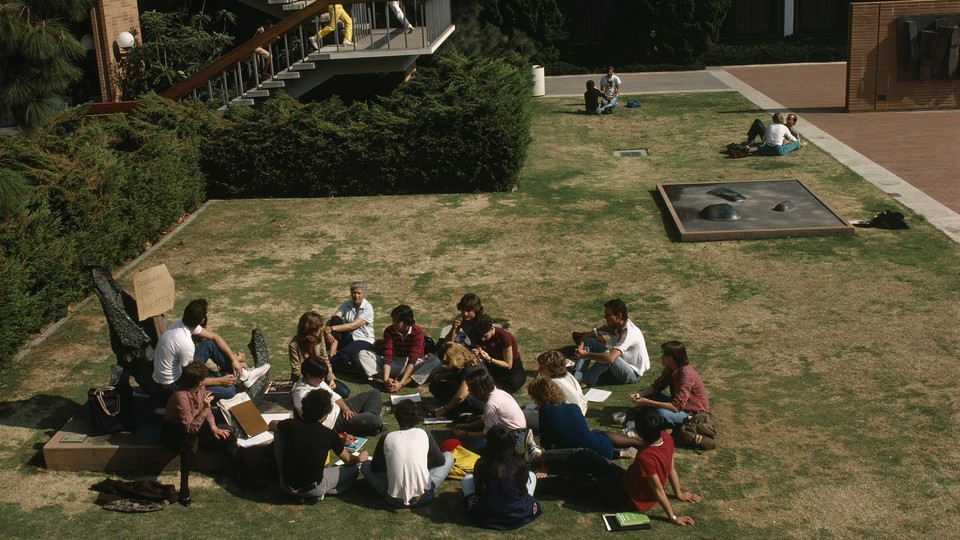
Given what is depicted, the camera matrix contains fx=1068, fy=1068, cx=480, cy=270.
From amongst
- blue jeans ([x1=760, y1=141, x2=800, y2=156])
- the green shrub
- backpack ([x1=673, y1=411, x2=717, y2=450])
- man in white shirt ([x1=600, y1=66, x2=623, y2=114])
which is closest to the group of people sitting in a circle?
backpack ([x1=673, y1=411, x2=717, y2=450])

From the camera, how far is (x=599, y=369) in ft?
38.3

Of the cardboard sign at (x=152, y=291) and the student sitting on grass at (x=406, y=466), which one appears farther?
the cardboard sign at (x=152, y=291)

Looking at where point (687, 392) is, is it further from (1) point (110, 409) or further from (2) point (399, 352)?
(1) point (110, 409)

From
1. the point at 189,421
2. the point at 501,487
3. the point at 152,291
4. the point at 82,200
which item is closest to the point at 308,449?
the point at 189,421

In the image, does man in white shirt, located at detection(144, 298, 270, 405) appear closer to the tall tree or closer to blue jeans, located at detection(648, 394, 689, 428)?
the tall tree

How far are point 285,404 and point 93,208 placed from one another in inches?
215

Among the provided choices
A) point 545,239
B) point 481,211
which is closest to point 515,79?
point 481,211

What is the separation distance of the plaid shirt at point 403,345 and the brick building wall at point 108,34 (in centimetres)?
1382

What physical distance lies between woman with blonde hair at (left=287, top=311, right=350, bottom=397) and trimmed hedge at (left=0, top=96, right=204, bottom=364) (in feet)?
10.4

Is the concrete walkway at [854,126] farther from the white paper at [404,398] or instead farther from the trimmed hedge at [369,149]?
the white paper at [404,398]

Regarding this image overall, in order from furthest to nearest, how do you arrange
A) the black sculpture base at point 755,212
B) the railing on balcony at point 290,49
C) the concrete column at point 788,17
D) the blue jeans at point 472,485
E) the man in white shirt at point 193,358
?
the concrete column at point 788,17 < the railing on balcony at point 290,49 < the black sculpture base at point 755,212 < the man in white shirt at point 193,358 < the blue jeans at point 472,485

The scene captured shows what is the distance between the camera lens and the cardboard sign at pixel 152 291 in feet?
35.1

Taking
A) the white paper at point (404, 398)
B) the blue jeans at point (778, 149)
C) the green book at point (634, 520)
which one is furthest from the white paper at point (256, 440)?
the blue jeans at point (778, 149)

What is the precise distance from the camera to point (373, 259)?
16.1 meters
